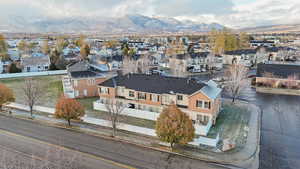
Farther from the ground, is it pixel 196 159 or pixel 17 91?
pixel 17 91

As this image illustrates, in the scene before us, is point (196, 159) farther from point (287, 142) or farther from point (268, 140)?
point (287, 142)

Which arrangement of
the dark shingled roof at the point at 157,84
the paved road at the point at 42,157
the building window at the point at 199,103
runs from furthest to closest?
1. the dark shingled roof at the point at 157,84
2. the building window at the point at 199,103
3. the paved road at the point at 42,157

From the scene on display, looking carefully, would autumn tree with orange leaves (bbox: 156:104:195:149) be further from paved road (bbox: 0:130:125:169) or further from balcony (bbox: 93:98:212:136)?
balcony (bbox: 93:98:212:136)

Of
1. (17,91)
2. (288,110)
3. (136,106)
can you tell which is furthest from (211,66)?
(17,91)

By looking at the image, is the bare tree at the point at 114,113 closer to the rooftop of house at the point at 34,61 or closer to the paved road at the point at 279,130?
the paved road at the point at 279,130

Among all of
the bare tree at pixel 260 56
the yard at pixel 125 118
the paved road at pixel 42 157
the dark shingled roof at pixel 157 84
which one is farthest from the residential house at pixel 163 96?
the bare tree at pixel 260 56

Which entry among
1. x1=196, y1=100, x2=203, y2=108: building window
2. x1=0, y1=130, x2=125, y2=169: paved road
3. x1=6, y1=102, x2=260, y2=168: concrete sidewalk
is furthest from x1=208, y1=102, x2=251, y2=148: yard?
x1=0, y1=130, x2=125, y2=169: paved road
